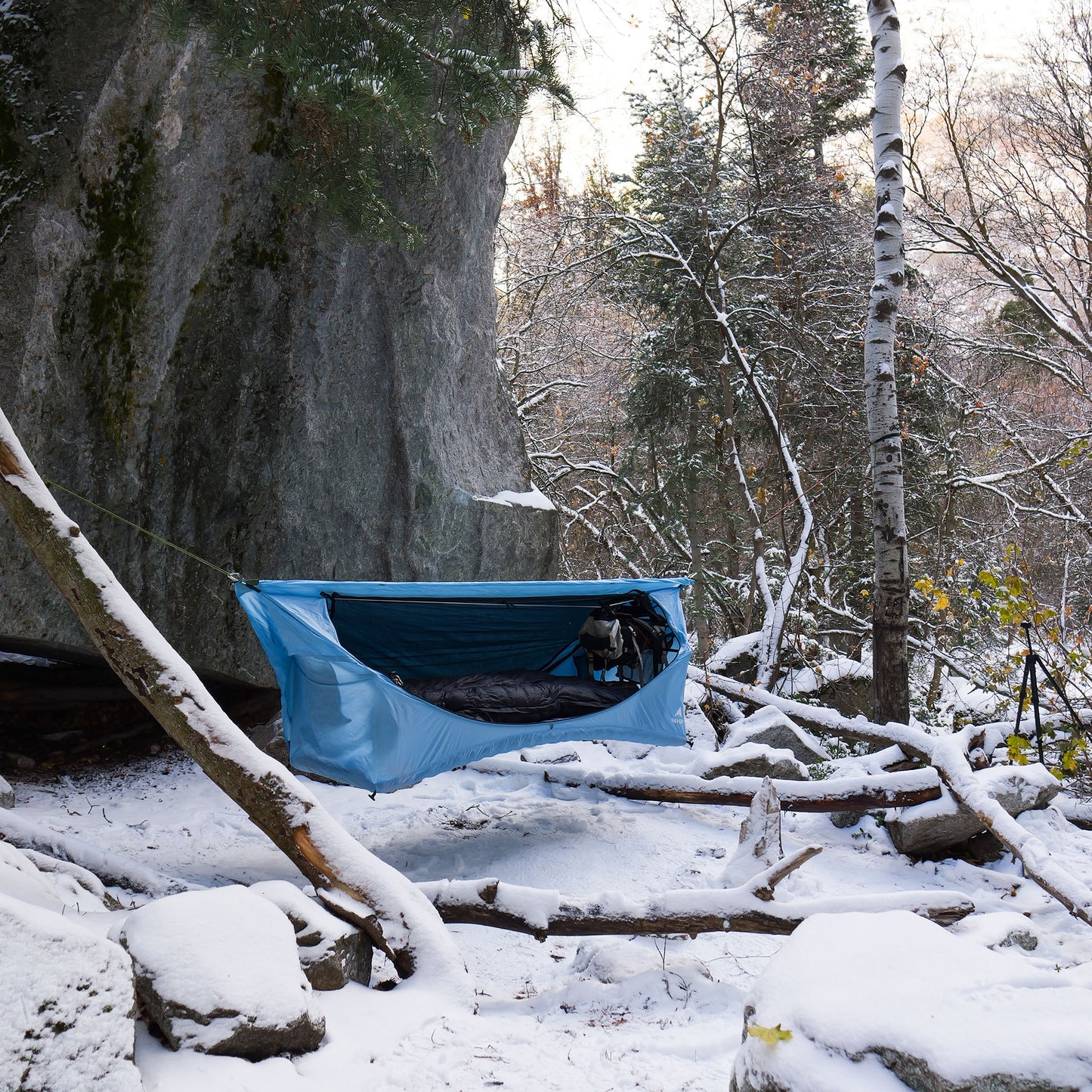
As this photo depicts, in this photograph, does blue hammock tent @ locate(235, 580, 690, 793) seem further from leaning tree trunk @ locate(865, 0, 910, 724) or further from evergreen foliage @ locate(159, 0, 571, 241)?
evergreen foliage @ locate(159, 0, 571, 241)

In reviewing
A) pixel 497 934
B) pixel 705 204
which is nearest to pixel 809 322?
pixel 705 204

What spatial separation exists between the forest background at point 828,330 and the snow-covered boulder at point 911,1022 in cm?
357

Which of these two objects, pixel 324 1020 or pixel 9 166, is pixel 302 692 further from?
pixel 9 166

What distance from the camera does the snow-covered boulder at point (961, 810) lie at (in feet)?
10.0

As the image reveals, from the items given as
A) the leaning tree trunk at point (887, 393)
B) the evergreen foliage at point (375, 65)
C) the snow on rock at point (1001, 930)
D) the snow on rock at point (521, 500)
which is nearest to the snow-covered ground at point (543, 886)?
the snow on rock at point (1001, 930)

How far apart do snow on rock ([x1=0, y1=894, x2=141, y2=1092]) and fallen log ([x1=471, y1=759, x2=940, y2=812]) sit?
211 centimetres

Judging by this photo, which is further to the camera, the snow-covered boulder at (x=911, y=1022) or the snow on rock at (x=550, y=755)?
the snow on rock at (x=550, y=755)

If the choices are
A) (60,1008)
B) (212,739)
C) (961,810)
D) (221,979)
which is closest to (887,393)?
(961,810)

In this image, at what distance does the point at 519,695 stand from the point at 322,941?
164 cm

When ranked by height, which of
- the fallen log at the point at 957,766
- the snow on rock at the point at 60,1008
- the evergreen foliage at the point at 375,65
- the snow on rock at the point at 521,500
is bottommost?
the fallen log at the point at 957,766

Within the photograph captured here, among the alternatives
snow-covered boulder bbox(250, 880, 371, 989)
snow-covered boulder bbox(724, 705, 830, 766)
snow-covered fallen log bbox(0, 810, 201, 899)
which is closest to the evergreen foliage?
snow-covered boulder bbox(250, 880, 371, 989)

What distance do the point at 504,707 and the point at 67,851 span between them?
4.84ft

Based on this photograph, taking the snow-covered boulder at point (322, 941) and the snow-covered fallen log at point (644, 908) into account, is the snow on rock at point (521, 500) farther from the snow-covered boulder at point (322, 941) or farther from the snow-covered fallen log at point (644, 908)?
the snow-covered boulder at point (322, 941)

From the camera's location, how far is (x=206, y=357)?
370 centimetres
